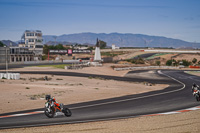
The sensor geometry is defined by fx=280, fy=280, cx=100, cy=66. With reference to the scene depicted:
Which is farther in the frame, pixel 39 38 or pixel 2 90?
pixel 39 38

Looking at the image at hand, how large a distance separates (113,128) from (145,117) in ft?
11.5

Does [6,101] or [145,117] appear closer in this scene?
[145,117]

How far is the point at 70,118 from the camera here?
1638cm

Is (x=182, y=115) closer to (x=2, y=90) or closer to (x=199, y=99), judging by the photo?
(x=199, y=99)

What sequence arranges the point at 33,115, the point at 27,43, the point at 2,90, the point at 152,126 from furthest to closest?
the point at 27,43
the point at 2,90
the point at 33,115
the point at 152,126

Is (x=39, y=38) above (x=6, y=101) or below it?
above

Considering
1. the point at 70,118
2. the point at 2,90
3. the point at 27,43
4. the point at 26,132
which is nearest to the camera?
the point at 26,132

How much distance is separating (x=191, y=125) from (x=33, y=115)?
9418 millimetres

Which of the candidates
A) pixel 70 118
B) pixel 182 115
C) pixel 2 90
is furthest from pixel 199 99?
pixel 2 90

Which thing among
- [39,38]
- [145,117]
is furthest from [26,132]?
[39,38]

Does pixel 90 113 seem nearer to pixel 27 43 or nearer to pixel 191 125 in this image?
pixel 191 125

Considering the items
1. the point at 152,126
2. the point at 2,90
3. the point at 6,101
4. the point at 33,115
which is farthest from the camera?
the point at 2,90

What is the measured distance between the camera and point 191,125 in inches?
549

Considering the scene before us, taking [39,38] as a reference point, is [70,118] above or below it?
below
